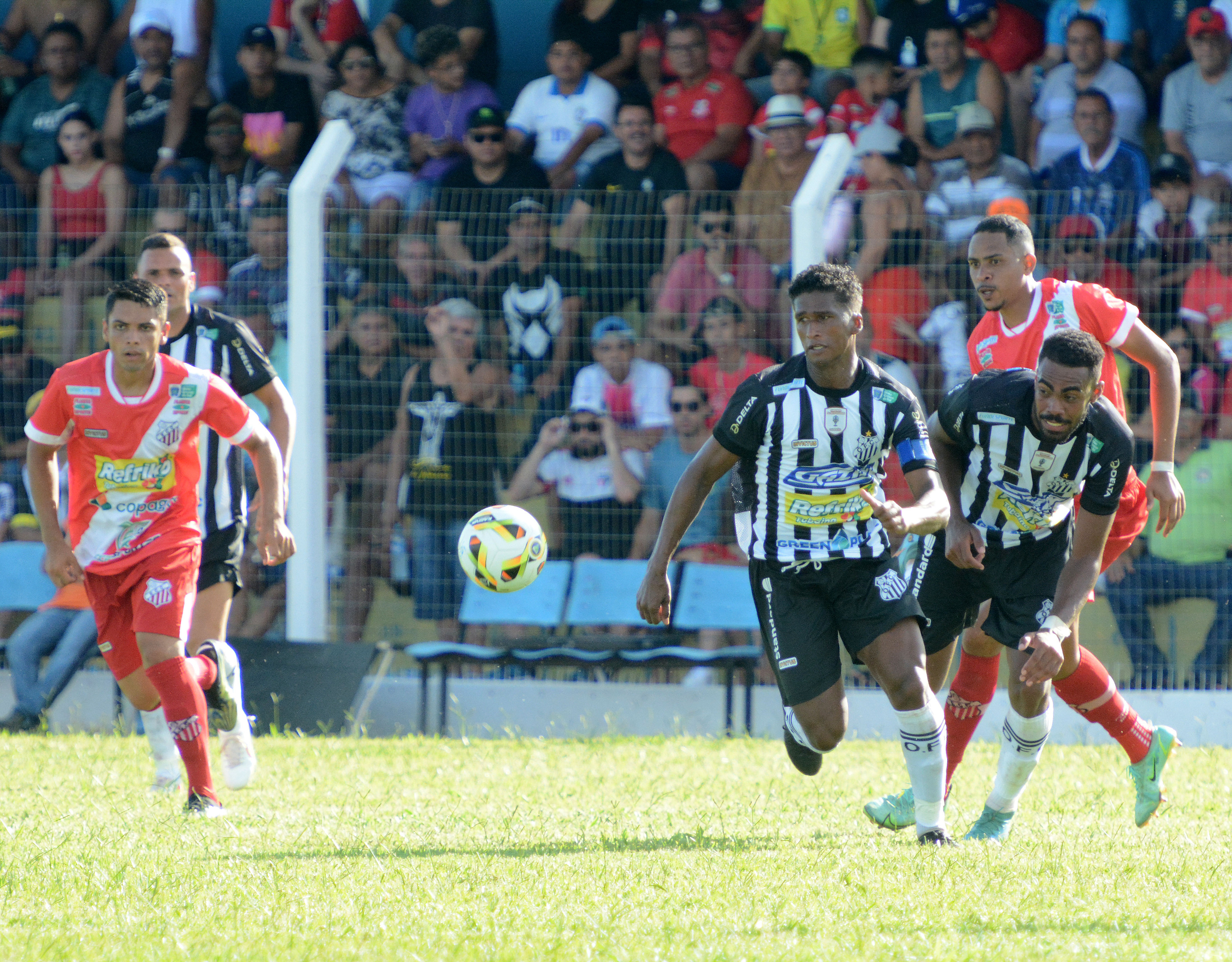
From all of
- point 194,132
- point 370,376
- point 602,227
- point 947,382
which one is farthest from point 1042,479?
point 194,132

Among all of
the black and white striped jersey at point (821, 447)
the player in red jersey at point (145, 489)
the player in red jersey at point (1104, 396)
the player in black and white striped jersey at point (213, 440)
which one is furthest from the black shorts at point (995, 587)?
the player in black and white striped jersey at point (213, 440)

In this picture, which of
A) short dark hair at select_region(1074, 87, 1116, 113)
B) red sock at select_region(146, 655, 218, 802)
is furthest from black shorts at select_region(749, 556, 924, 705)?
short dark hair at select_region(1074, 87, 1116, 113)

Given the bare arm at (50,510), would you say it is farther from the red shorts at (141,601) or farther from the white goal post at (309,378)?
the white goal post at (309,378)

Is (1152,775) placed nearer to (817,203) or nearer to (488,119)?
(817,203)

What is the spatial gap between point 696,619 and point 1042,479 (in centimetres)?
427

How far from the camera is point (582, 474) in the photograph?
9.38 metres

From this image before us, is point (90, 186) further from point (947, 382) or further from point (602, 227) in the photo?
point (947, 382)

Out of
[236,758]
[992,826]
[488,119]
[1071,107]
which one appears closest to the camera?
[992,826]

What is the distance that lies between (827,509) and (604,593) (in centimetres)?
433

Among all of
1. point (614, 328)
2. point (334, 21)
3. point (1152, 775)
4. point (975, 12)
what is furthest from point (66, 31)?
point (1152, 775)

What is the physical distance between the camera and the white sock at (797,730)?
543 centimetres

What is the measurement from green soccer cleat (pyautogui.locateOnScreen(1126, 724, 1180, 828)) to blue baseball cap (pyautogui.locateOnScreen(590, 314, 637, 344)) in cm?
456

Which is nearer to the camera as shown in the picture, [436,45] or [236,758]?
[236,758]

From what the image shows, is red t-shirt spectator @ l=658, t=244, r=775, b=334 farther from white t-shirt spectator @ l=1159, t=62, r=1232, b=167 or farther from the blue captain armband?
the blue captain armband
